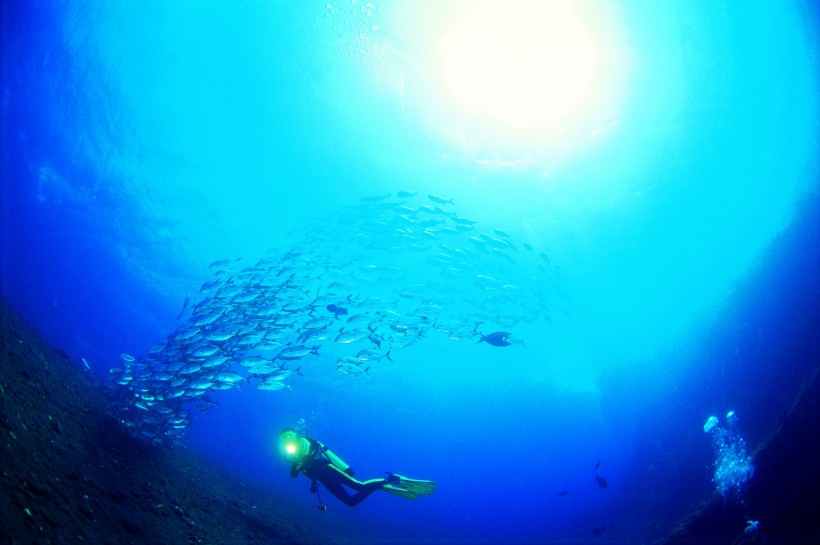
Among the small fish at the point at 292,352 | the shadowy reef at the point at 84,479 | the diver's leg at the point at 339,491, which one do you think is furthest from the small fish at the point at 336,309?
the shadowy reef at the point at 84,479

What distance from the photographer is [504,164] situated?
51.4ft

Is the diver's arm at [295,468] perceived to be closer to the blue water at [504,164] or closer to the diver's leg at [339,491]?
the diver's leg at [339,491]

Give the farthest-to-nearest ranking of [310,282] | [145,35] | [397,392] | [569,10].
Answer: [397,392] → [310,282] → [145,35] → [569,10]

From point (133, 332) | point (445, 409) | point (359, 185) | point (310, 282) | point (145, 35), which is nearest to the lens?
point (145, 35)

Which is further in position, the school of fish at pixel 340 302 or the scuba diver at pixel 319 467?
the school of fish at pixel 340 302

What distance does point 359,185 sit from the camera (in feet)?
57.1

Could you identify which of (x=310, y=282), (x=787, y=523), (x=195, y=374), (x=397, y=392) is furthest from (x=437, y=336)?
(x=787, y=523)

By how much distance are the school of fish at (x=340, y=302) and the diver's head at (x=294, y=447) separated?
102 inches

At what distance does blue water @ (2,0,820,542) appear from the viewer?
38.4 ft

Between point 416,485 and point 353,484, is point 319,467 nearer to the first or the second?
point 353,484

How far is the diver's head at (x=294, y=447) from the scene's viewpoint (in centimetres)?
780

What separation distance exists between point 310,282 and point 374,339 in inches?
485

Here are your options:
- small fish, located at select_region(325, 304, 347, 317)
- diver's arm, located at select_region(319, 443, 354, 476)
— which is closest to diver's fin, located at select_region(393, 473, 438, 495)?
diver's arm, located at select_region(319, 443, 354, 476)

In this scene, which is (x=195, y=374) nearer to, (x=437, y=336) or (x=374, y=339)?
(x=374, y=339)
